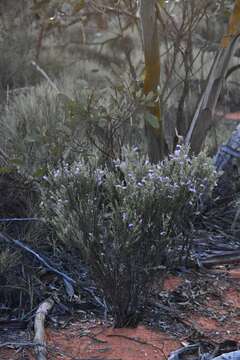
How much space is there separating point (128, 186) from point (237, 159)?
285 centimetres

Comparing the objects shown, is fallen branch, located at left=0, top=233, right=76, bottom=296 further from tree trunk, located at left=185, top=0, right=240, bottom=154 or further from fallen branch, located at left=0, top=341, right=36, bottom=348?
tree trunk, located at left=185, top=0, right=240, bottom=154

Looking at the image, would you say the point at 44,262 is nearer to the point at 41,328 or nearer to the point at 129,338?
the point at 41,328

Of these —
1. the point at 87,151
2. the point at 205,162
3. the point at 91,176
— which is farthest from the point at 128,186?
the point at 87,151

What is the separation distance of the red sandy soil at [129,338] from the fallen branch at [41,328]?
57 mm

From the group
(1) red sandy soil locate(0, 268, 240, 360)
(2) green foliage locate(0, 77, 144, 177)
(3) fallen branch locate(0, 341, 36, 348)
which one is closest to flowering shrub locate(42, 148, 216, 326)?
(1) red sandy soil locate(0, 268, 240, 360)

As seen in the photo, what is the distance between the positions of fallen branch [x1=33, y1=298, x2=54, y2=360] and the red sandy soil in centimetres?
6

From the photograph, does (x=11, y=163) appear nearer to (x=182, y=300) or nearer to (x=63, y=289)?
(x=63, y=289)

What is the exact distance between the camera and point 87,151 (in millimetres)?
6082

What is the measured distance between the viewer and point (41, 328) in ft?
14.1

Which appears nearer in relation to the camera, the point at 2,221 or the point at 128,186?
the point at 128,186

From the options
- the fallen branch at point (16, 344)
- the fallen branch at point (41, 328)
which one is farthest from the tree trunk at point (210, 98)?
the fallen branch at point (16, 344)

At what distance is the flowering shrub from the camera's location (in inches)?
164

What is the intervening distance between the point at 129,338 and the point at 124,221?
2.25 feet

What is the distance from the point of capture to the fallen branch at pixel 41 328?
13.0ft
